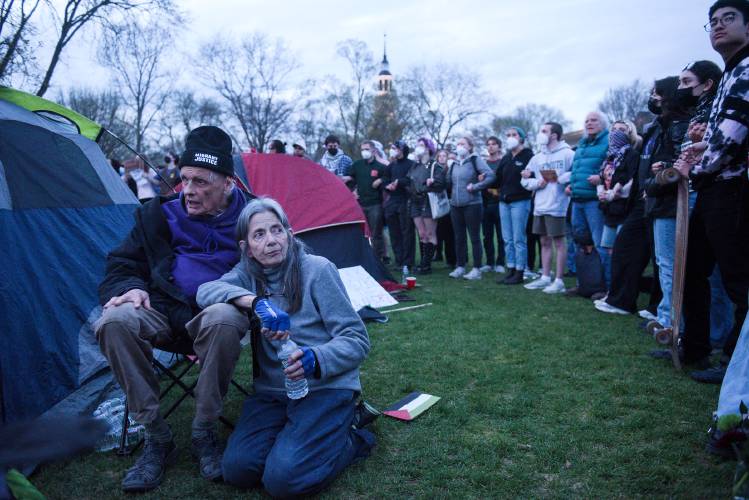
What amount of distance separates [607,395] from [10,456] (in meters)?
3.13

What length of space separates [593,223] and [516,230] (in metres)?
1.19

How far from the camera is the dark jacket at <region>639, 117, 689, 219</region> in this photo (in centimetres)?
371

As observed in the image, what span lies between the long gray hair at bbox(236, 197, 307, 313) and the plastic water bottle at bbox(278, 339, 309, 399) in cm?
24

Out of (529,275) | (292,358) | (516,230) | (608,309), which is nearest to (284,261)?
(292,358)

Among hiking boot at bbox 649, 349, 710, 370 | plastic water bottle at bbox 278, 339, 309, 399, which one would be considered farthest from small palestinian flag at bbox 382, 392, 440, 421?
hiking boot at bbox 649, 349, 710, 370

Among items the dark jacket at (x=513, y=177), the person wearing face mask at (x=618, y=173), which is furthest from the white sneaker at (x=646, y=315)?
the dark jacket at (x=513, y=177)

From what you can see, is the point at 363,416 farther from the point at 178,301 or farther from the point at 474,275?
the point at 474,275

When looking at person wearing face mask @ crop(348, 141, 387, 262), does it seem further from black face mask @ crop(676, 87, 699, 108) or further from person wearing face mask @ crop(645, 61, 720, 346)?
black face mask @ crop(676, 87, 699, 108)

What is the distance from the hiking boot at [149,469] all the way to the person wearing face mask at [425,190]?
6240 millimetres

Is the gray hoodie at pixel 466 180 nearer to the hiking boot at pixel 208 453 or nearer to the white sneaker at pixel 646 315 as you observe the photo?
the white sneaker at pixel 646 315

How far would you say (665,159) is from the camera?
13.1 ft

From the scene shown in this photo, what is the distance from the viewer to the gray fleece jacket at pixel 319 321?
2.52m

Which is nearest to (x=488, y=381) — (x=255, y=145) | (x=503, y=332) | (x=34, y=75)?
(x=503, y=332)

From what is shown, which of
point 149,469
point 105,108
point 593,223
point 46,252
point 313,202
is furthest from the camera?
point 105,108
